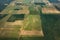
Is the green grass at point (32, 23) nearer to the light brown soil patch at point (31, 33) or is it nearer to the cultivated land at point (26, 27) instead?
the cultivated land at point (26, 27)

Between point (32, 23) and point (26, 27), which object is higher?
point (26, 27)

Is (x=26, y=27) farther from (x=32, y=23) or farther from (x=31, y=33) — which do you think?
(x=31, y=33)

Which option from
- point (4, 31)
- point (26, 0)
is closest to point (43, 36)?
point (4, 31)

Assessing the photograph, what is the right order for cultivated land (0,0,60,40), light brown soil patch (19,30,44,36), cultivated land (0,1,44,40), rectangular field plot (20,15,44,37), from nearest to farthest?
1. cultivated land (0,0,60,40)
2. cultivated land (0,1,44,40)
3. light brown soil patch (19,30,44,36)
4. rectangular field plot (20,15,44,37)

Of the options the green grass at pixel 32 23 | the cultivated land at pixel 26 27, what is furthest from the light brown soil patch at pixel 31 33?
the green grass at pixel 32 23

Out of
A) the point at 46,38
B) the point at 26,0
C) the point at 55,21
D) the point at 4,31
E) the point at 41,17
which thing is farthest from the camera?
the point at 26,0

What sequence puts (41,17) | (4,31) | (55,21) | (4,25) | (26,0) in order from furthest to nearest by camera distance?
1. (26,0)
2. (41,17)
3. (55,21)
4. (4,25)
5. (4,31)

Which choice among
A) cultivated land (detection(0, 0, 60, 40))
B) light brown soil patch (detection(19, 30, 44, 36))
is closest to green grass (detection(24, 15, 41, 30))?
cultivated land (detection(0, 0, 60, 40))

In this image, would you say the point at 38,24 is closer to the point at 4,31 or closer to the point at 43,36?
the point at 43,36

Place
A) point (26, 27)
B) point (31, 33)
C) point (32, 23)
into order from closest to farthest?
point (31, 33)
point (26, 27)
point (32, 23)

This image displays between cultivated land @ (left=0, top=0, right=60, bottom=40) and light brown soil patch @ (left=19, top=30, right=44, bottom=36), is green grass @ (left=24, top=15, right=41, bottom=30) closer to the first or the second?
cultivated land @ (left=0, top=0, right=60, bottom=40)

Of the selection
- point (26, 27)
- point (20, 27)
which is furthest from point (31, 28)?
point (20, 27)
